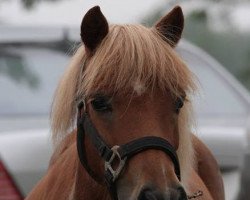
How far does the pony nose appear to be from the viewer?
3.86 metres

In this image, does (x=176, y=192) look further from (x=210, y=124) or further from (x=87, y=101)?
(x=210, y=124)

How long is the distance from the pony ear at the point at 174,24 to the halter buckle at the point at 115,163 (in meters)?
0.68

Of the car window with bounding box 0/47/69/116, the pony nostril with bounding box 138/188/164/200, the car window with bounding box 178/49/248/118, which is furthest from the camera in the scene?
the car window with bounding box 178/49/248/118

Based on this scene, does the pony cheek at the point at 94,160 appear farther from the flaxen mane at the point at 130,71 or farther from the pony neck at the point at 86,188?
the flaxen mane at the point at 130,71

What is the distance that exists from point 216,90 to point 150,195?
13.4 ft

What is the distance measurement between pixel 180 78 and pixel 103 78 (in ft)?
1.08

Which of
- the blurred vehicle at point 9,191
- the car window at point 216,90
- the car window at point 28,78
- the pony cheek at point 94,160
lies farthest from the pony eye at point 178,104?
the car window at point 216,90

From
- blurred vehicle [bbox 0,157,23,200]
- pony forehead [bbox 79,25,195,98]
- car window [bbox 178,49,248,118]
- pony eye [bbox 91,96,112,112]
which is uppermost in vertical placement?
pony forehead [bbox 79,25,195,98]

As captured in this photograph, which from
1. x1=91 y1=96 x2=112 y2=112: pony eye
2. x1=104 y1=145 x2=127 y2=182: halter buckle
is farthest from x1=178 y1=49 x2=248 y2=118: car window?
x1=104 y1=145 x2=127 y2=182: halter buckle

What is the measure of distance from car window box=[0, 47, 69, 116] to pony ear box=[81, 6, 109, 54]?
84.7 inches

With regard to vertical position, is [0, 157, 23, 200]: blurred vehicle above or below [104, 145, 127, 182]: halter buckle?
below

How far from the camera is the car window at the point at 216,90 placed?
302 inches

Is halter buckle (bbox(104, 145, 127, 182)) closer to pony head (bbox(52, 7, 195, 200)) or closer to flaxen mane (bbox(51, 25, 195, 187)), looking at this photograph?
pony head (bbox(52, 7, 195, 200))

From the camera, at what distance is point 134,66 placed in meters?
4.25
